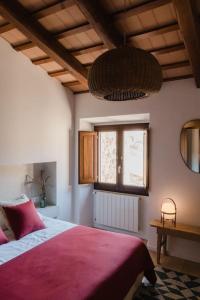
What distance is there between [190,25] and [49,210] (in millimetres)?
3205

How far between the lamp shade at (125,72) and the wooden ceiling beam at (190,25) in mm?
915

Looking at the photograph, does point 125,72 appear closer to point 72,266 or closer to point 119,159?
point 72,266

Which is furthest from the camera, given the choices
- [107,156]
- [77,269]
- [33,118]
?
[107,156]

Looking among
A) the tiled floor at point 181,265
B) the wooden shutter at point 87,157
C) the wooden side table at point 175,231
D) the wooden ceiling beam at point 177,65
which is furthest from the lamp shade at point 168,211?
the wooden ceiling beam at point 177,65

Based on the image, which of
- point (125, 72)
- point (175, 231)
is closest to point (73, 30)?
point (125, 72)

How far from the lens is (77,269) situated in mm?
2053

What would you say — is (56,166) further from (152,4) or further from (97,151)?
(152,4)

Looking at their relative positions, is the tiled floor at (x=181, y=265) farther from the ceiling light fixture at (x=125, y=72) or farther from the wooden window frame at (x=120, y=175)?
the ceiling light fixture at (x=125, y=72)

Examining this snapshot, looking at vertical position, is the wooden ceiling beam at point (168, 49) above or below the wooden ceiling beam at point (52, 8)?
below

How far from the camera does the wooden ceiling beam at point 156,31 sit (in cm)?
251

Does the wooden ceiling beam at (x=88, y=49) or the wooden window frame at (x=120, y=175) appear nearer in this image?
the wooden ceiling beam at (x=88, y=49)

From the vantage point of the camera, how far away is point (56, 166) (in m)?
4.11

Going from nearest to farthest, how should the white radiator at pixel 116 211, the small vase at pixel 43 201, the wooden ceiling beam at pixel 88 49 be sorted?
the wooden ceiling beam at pixel 88 49, the small vase at pixel 43 201, the white radiator at pixel 116 211

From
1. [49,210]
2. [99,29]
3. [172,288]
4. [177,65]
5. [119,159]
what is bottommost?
[172,288]
